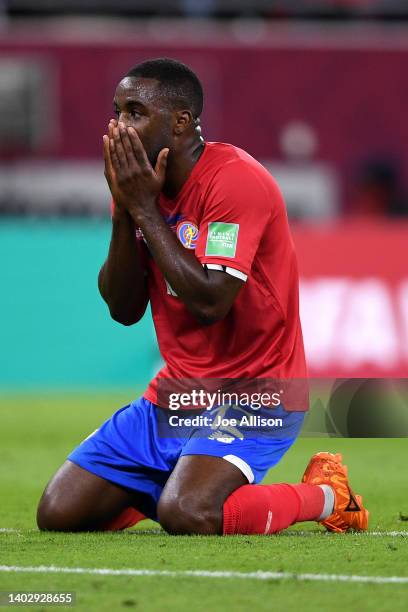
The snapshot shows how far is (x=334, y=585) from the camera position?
14.0 ft

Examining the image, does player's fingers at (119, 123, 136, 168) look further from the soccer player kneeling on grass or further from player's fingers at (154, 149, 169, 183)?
player's fingers at (154, 149, 169, 183)

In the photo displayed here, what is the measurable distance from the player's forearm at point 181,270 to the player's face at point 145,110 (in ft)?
1.05

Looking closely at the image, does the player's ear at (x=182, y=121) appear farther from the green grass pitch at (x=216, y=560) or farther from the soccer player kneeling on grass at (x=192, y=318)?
the green grass pitch at (x=216, y=560)

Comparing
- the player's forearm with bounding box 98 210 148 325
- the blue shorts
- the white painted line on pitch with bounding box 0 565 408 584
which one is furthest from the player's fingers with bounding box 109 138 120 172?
the white painted line on pitch with bounding box 0 565 408 584

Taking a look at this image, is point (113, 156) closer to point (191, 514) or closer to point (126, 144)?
point (126, 144)

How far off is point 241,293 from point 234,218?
35 centimetres

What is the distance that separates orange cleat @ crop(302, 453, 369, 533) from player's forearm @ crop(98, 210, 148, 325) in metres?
1.06

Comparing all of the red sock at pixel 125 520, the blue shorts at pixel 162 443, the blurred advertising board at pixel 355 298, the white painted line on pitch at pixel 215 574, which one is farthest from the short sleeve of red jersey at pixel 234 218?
the blurred advertising board at pixel 355 298

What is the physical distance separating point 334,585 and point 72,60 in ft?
46.2

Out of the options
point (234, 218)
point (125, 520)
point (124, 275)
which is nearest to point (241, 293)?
point (234, 218)

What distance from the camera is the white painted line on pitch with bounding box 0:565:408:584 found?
4.34 m

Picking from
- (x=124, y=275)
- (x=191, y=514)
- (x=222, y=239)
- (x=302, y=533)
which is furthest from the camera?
(x=124, y=275)

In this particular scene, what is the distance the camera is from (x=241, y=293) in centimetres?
561

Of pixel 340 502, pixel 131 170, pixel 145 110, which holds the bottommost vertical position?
pixel 340 502
